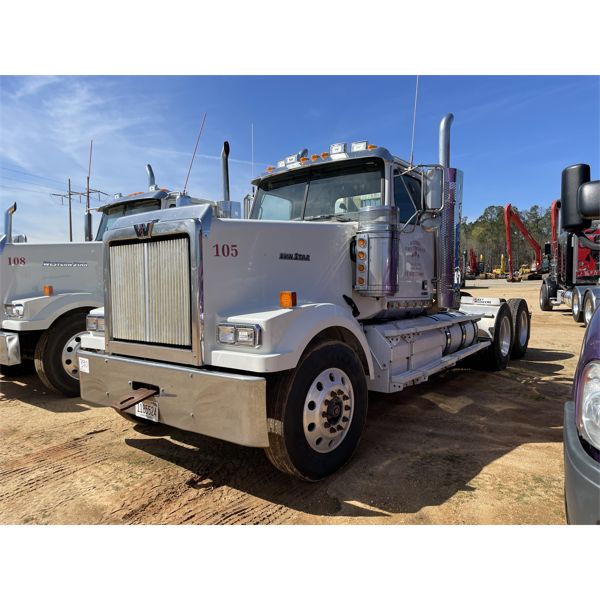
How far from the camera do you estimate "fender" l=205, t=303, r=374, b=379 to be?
2.84m

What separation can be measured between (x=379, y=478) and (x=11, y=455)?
3.23 meters

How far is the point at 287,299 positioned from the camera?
3176mm

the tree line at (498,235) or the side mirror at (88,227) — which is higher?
the tree line at (498,235)

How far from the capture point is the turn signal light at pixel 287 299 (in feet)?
10.4

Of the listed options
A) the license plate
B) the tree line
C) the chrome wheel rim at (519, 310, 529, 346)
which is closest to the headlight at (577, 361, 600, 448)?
the license plate

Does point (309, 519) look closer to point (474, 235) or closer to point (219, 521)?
point (219, 521)

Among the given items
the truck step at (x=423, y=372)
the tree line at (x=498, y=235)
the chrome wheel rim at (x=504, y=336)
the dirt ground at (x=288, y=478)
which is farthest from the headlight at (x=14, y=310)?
the tree line at (x=498, y=235)

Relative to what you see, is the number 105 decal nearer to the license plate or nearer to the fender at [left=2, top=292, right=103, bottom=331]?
the license plate

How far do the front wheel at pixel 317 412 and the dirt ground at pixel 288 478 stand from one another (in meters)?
0.22

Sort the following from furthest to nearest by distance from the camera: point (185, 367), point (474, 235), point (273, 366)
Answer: point (474, 235)
point (185, 367)
point (273, 366)

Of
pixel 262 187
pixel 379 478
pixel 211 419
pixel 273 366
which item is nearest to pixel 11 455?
pixel 211 419

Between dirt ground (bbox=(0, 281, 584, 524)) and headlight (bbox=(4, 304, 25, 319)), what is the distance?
1087mm

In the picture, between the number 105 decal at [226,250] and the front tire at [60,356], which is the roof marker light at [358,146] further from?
the front tire at [60,356]

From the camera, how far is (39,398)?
18.5 ft
